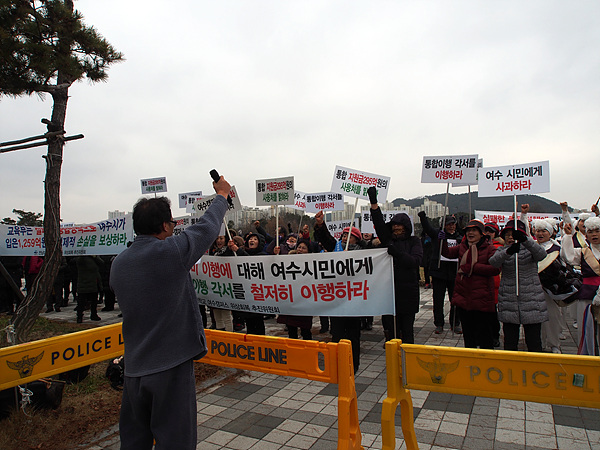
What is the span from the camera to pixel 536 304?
528 cm

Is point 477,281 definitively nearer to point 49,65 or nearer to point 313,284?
point 313,284

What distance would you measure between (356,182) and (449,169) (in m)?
1.85

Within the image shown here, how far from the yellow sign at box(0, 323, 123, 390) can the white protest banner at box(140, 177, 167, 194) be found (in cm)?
983

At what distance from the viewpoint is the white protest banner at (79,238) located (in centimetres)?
952

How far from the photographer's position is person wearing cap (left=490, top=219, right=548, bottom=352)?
17.2 feet

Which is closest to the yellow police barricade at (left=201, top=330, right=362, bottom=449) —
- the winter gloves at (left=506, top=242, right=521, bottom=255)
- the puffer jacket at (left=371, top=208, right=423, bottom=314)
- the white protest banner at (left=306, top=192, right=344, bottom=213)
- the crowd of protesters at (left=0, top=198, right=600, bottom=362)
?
the crowd of protesters at (left=0, top=198, right=600, bottom=362)

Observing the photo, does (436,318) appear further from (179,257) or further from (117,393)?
(179,257)

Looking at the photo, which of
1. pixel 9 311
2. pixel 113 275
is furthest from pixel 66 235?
pixel 113 275

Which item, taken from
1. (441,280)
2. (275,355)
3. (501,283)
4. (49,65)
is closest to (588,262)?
(501,283)

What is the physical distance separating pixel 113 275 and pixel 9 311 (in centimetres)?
1230

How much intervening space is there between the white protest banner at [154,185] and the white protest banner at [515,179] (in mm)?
9595

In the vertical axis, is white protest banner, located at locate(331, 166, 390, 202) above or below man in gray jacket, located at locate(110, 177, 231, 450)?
above

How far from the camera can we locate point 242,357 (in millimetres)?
3789

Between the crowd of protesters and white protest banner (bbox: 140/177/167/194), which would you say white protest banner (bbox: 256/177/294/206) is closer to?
the crowd of protesters
